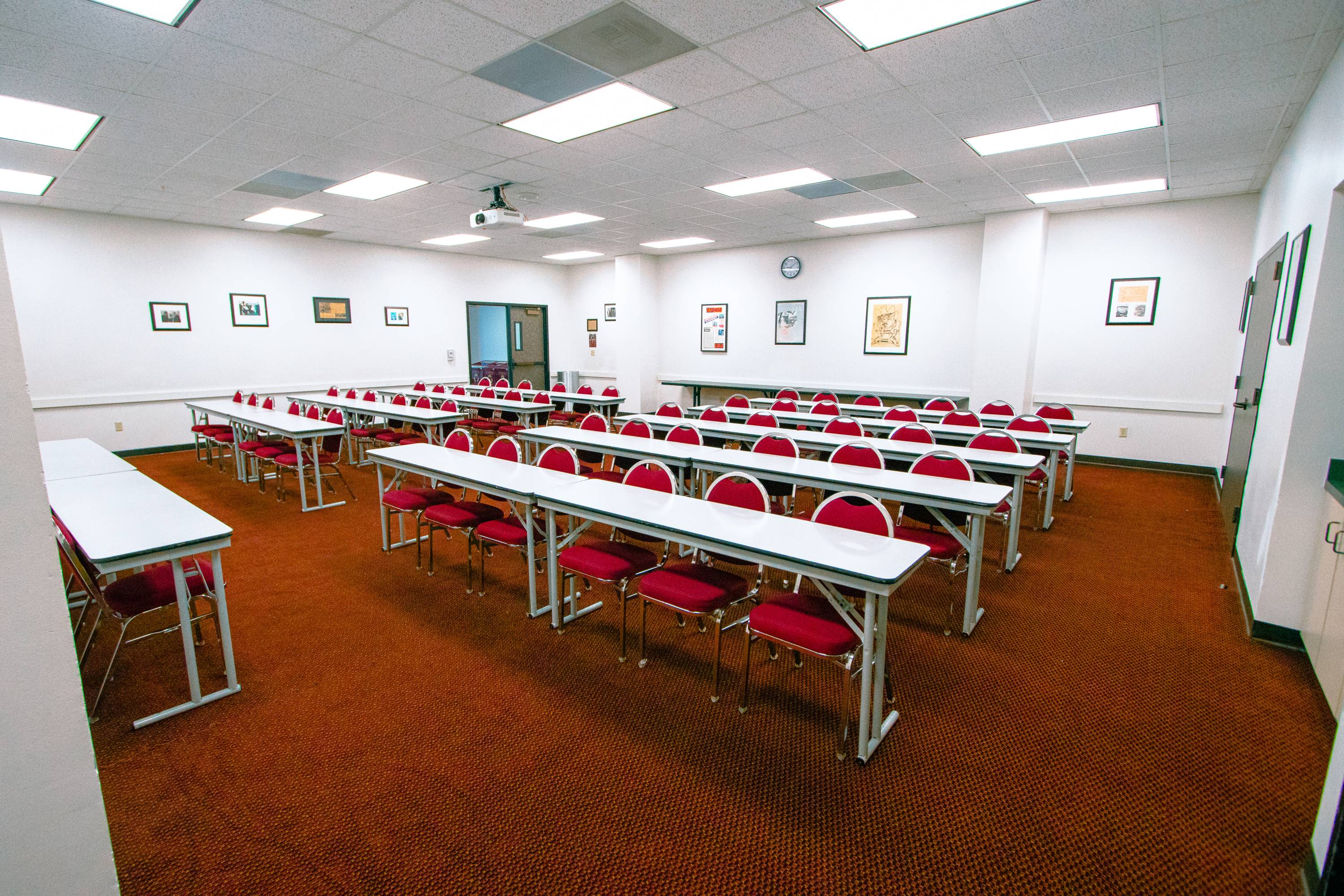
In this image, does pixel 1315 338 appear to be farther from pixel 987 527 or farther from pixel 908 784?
pixel 908 784

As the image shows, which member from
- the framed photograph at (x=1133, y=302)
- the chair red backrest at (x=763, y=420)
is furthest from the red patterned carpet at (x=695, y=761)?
the framed photograph at (x=1133, y=302)

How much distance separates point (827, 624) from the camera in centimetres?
237

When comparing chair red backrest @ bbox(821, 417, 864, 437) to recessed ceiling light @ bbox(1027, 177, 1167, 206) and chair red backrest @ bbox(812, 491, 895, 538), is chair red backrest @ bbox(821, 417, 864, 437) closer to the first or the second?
chair red backrest @ bbox(812, 491, 895, 538)

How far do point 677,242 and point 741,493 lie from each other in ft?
25.4

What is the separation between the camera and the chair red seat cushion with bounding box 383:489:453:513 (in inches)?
156

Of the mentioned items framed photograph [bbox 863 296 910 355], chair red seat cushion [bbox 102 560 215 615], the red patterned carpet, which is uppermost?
framed photograph [bbox 863 296 910 355]

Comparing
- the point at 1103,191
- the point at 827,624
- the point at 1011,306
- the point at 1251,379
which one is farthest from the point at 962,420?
the point at 827,624

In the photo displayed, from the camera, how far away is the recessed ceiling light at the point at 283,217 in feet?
24.8

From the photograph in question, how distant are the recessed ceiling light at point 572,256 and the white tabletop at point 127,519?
8.29m

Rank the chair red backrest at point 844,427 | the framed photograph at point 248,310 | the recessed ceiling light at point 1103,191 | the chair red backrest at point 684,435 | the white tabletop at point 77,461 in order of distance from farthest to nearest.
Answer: the framed photograph at point 248,310
the recessed ceiling light at point 1103,191
the chair red backrest at point 844,427
the chair red backrest at point 684,435
the white tabletop at point 77,461

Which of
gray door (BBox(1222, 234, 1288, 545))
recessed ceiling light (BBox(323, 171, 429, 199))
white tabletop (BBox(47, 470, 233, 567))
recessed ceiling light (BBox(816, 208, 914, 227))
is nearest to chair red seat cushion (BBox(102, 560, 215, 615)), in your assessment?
white tabletop (BBox(47, 470, 233, 567))

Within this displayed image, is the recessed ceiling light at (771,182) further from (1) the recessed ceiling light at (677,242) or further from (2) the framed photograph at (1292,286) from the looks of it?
(2) the framed photograph at (1292,286)

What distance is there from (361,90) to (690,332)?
7944 millimetres

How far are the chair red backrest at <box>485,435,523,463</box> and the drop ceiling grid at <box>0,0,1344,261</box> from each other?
2.25 metres
